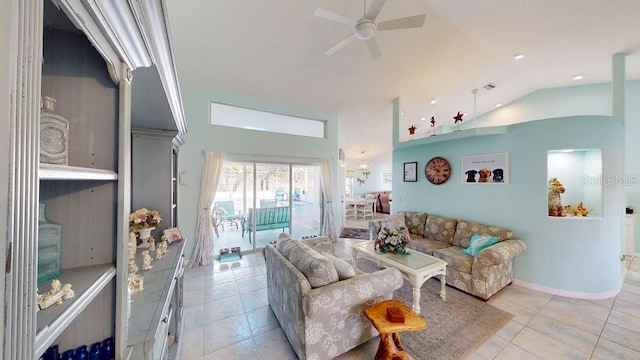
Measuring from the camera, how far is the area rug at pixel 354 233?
5.80m

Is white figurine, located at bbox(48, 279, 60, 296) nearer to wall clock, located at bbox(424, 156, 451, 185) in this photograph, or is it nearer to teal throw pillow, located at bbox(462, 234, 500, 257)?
teal throw pillow, located at bbox(462, 234, 500, 257)

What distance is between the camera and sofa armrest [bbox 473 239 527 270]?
2.63 m

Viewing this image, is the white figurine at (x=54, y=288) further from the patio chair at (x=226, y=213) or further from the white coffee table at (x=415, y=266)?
the patio chair at (x=226, y=213)

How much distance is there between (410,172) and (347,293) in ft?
12.1

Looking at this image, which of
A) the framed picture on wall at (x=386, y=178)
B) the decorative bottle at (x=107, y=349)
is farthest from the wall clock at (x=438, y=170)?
the framed picture on wall at (x=386, y=178)

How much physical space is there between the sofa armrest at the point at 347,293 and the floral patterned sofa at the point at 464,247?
1.42 metres

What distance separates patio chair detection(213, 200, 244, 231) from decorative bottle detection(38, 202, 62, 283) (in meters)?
3.76

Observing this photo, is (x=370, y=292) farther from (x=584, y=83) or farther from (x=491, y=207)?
(x=584, y=83)

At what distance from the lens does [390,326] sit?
1618mm

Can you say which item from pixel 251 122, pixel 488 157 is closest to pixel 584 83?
pixel 488 157

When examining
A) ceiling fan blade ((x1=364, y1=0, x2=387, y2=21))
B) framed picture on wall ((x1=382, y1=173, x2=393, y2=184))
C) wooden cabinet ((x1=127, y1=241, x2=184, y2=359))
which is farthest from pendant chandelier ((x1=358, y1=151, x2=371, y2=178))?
wooden cabinet ((x1=127, y1=241, x2=184, y2=359))

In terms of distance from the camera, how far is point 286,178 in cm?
496

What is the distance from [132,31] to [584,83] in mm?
6817

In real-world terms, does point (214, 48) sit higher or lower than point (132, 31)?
higher
